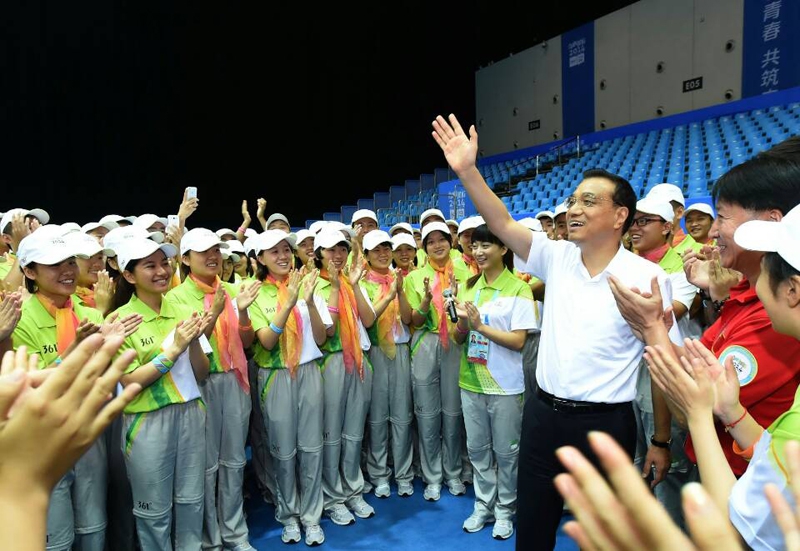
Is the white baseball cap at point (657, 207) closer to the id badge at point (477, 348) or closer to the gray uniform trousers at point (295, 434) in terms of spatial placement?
the id badge at point (477, 348)

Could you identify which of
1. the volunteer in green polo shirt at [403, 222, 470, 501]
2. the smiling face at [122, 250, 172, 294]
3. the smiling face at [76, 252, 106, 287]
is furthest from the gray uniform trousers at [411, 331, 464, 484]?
the smiling face at [76, 252, 106, 287]

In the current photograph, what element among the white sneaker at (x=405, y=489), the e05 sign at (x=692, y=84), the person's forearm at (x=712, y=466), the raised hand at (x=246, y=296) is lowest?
the white sneaker at (x=405, y=489)

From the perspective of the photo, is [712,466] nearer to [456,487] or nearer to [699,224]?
[456,487]

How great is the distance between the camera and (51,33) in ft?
30.4

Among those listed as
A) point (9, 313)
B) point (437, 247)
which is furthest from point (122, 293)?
point (437, 247)

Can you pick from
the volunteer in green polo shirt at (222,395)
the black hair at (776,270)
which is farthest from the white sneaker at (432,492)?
the black hair at (776,270)

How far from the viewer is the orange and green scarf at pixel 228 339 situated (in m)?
3.01

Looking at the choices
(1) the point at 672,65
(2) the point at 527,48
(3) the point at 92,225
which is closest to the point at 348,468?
(3) the point at 92,225

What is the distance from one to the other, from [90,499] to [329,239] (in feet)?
6.59

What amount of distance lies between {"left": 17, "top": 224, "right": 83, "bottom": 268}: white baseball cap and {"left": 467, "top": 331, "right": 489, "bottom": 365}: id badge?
227 cm

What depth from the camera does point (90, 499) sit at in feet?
8.20

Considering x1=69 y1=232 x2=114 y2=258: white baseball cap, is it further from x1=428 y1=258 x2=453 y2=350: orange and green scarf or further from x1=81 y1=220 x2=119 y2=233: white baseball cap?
x1=428 y1=258 x2=453 y2=350: orange and green scarf

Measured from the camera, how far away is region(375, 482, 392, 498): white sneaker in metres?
3.78

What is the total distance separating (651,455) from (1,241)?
5.07 meters
